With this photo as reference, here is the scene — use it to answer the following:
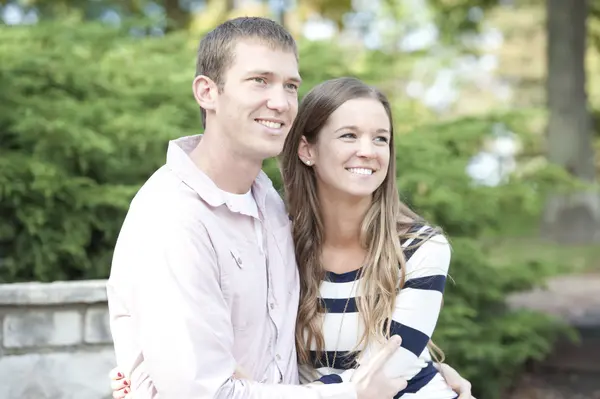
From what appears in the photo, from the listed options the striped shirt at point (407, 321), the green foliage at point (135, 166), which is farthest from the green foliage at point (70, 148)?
the striped shirt at point (407, 321)

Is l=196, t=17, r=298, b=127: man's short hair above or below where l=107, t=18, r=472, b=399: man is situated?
above

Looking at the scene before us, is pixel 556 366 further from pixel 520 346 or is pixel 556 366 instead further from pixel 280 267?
pixel 280 267

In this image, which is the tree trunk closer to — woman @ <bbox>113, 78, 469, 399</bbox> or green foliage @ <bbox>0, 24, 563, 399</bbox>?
green foliage @ <bbox>0, 24, 563, 399</bbox>

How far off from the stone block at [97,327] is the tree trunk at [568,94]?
42.3ft

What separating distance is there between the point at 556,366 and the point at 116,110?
3995mm

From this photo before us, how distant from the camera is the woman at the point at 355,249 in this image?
2758 millimetres

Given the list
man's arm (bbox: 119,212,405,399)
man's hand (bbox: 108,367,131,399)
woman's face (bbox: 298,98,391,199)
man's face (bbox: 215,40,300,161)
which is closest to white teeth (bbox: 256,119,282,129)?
man's face (bbox: 215,40,300,161)

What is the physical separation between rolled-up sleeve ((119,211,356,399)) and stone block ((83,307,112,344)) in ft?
4.92

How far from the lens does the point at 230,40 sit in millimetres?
2480

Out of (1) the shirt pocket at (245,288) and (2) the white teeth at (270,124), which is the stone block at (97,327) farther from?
(2) the white teeth at (270,124)

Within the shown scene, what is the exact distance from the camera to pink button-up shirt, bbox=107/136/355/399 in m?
2.21

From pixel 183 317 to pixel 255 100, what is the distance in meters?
0.65

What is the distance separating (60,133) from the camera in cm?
456

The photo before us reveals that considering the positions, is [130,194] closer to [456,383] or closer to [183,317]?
[456,383]
